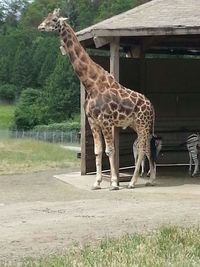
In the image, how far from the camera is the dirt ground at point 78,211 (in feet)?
25.1

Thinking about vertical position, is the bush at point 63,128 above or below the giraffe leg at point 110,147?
below

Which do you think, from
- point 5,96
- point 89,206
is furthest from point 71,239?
point 5,96

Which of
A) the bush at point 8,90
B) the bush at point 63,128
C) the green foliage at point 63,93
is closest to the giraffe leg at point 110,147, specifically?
the bush at point 63,128

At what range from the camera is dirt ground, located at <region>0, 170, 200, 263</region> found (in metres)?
7.65

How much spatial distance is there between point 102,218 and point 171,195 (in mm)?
2790

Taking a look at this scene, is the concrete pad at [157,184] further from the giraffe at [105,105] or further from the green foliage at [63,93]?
the green foliage at [63,93]

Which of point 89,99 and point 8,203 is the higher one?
point 89,99

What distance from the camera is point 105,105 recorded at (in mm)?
12609

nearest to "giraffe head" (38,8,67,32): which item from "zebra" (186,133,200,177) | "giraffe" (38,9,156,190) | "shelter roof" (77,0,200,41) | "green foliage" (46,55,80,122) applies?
"giraffe" (38,9,156,190)

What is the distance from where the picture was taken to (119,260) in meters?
5.97

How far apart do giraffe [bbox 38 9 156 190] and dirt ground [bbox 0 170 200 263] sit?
26.8 inches

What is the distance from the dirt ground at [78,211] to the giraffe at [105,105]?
0.68 metres

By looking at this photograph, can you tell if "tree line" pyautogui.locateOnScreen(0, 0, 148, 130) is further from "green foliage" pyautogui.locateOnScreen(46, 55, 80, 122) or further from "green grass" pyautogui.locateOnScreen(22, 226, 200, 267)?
"green grass" pyautogui.locateOnScreen(22, 226, 200, 267)

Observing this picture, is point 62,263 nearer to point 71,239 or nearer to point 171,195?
point 71,239
